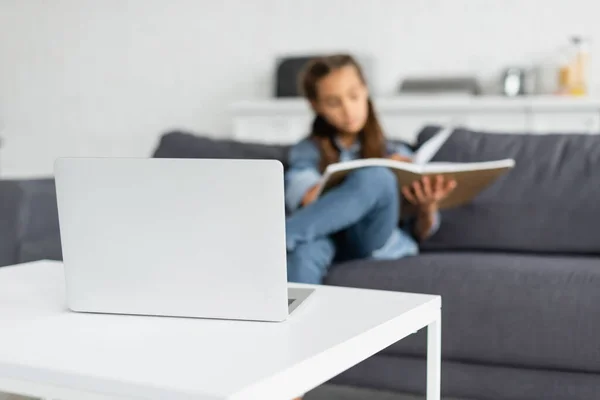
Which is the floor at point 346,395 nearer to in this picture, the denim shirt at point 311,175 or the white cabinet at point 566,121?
the denim shirt at point 311,175

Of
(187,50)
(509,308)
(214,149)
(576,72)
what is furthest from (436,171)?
(187,50)

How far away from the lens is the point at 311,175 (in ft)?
8.00

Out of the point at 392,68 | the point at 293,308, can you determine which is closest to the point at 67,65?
the point at 392,68

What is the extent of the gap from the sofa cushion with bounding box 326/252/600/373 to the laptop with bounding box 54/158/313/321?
78 centimetres

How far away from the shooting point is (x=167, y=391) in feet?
3.14

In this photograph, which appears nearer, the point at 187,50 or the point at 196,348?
the point at 196,348

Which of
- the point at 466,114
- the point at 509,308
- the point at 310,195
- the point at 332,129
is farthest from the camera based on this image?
the point at 466,114

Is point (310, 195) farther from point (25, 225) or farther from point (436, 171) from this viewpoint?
point (25, 225)

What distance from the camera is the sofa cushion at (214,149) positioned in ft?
8.86

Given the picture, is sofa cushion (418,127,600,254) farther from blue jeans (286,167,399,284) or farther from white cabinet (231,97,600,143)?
white cabinet (231,97,600,143)

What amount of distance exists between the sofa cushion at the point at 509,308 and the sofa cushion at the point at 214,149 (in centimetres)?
68

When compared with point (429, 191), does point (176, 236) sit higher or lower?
higher

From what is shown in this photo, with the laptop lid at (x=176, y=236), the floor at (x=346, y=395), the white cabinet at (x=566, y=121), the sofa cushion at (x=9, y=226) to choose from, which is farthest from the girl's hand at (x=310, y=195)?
the white cabinet at (x=566, y=121)

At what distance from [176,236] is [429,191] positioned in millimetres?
1092
